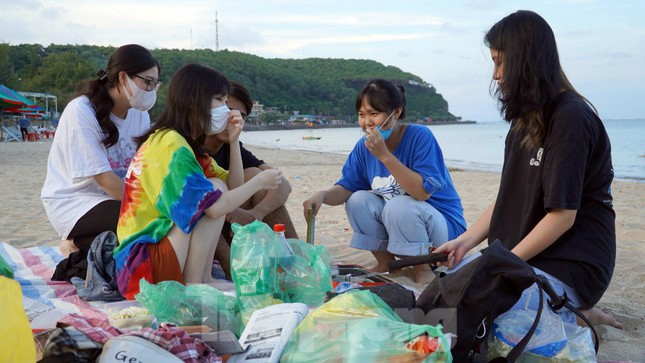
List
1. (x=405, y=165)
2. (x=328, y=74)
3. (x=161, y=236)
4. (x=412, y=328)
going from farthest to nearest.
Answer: (x=328, y=74)
(x=405, y=165)
(x=161, y=236)
(x=412, y=328)

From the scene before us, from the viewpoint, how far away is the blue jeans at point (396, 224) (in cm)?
375

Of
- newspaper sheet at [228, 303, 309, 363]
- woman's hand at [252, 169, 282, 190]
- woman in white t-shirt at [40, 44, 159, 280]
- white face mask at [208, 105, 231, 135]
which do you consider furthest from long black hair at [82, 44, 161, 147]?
newspaper sheet at [228, 303, 309, 363]

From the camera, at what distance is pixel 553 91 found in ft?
8.42

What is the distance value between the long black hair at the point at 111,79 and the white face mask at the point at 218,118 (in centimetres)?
75

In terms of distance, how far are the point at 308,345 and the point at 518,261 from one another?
0.82 m

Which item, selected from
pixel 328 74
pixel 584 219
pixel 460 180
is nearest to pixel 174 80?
pixel 584 219

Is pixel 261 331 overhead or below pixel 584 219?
below

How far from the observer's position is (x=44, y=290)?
3275 millimetres

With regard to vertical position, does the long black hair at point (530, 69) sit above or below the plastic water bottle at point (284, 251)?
above

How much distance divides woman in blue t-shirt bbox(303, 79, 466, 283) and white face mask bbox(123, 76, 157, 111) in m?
1.17

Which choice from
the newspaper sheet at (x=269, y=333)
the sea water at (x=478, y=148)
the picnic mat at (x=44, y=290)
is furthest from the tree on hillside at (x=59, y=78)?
the newspaper sheet at (x=269, y=333)

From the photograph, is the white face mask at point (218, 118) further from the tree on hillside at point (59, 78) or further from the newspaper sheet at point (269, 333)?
the tree on hillside at point (59, 78)

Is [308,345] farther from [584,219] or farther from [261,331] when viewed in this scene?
[584,219]

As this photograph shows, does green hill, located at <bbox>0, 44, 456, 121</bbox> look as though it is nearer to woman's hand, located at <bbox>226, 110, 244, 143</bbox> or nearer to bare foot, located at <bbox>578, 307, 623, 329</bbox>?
woman's hand, located at <bbox>226, 110, 244, 143</bbox>
